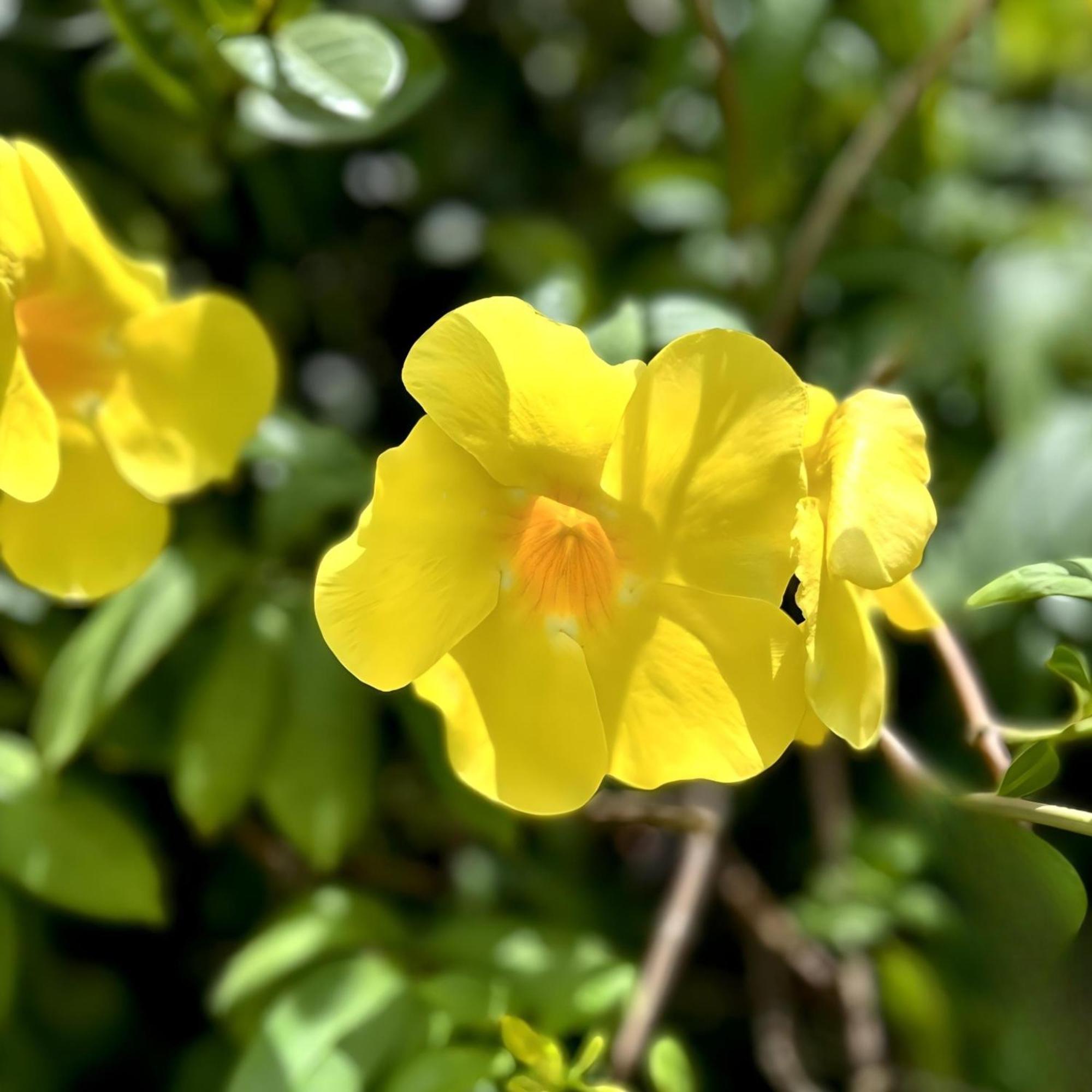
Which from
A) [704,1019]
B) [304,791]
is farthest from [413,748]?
[704,1019]

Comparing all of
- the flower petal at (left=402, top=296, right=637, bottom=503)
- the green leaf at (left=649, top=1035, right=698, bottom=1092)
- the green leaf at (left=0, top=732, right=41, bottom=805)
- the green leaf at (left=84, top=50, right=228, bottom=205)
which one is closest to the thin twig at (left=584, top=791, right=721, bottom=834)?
the green leaf at (left=649, top=1035, right=698, bottom=1092)

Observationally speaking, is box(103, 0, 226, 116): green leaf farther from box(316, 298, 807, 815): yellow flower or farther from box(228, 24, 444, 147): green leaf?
box(316, 298, 807, 815): yellow flower

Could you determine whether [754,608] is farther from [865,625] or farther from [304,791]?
[304,791]

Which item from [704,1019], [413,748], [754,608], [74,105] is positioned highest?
[754,608]

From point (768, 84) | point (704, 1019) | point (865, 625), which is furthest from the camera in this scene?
point (704, 1019)

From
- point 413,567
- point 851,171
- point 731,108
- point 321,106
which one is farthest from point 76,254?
point 851,171
